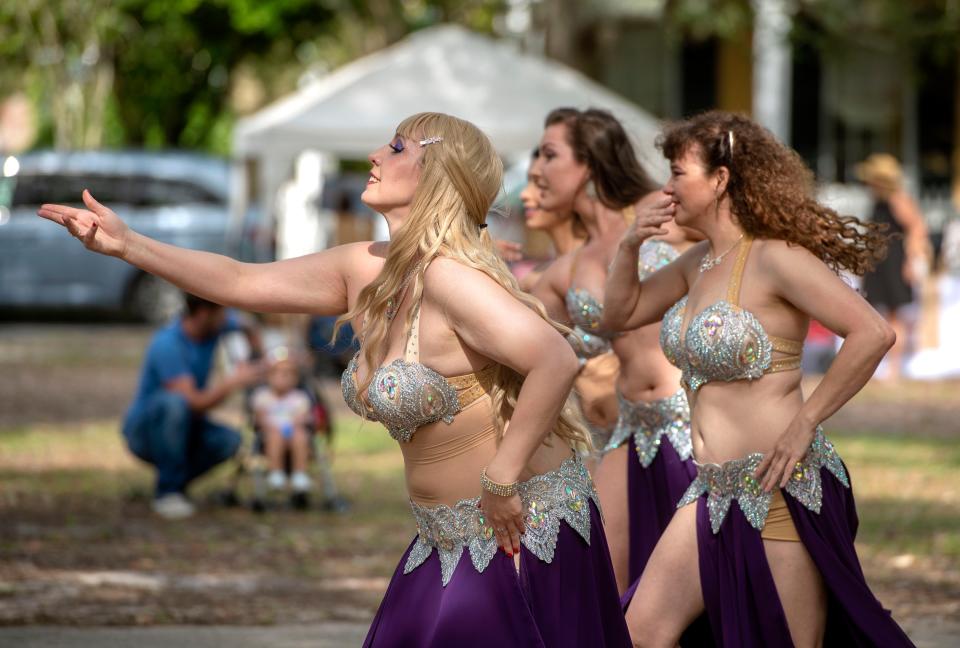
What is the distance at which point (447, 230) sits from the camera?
3.73m

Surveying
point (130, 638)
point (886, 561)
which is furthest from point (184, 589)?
point (886, 561)

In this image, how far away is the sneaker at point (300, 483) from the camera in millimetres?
9117

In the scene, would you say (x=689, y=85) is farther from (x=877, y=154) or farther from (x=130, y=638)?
(x=130, y=638)

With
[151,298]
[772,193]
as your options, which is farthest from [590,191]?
[151,298]

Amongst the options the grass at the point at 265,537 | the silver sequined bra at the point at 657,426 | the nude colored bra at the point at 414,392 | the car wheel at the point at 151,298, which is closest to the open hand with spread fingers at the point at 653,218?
the silver sequined bra at the point at 657,426

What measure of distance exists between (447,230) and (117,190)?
62.2 ft

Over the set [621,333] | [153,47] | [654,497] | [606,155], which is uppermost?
[606,155]

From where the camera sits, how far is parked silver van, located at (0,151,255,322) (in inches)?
839

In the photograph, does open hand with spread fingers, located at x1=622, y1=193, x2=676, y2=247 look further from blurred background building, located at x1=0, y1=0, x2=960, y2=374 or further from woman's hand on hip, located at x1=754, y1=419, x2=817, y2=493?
blurred background building, located at x1=0, y1=0, x2=960, y2=374

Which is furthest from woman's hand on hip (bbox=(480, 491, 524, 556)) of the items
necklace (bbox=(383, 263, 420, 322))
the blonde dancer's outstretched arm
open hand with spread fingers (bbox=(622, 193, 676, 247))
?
open hand with spread fingers (bbox=(622, 193, 676, 247))

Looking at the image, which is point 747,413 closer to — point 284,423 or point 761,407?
point 761,407

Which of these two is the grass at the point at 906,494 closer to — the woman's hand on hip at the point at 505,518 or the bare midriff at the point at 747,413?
the bare midriff at the point at 747,413

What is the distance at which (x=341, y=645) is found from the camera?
5.80 m

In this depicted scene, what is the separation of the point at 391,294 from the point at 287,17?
28.6 metres
